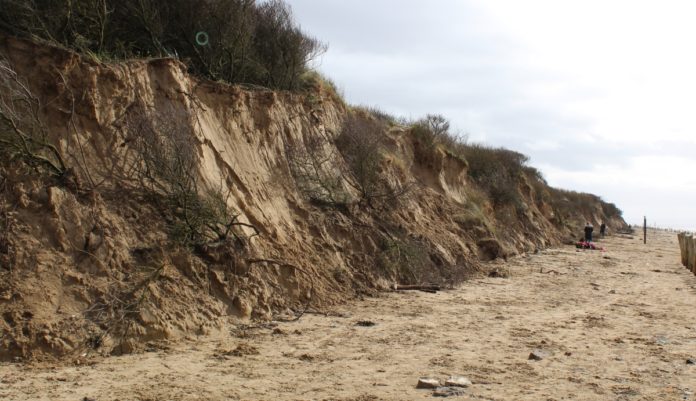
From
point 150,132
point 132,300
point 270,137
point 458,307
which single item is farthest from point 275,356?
point 270,137

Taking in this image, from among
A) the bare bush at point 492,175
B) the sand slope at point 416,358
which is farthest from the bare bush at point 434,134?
the sand slope at point 416,358

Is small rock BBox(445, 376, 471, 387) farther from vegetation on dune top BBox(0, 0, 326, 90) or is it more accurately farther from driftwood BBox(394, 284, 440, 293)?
vegetation on dune top BBox(0, 0, 326, 90)

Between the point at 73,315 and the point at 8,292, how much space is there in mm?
690

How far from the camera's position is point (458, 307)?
1095 cm

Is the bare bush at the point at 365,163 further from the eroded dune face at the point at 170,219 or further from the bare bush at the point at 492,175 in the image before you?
the bare bush at the point at 492,175

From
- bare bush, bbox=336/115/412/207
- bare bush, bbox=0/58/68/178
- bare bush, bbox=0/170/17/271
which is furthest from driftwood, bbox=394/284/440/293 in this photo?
bare bush, bbox=0/170/17/271

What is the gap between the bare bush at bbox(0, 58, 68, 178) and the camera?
7391mm

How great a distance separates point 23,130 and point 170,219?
2157mm

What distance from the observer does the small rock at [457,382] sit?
6080 millimetres

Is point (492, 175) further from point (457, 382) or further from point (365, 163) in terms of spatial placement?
point (457, 382)

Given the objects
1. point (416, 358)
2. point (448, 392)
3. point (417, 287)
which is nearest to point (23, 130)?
point (416, 358)

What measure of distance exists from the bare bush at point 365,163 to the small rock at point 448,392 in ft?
27.3

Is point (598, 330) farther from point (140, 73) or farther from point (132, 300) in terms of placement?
point (140, 73)

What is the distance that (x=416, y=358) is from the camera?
7.17 metres
